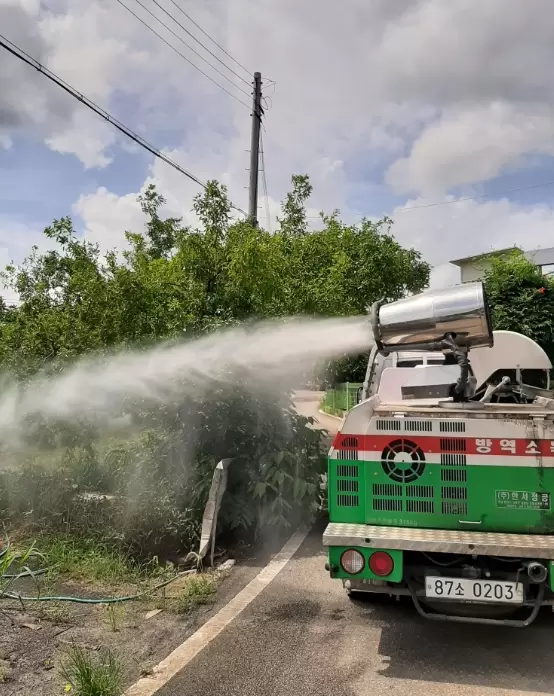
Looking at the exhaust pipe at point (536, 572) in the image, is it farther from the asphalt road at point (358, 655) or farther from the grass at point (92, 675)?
the grass at point (92, 675)

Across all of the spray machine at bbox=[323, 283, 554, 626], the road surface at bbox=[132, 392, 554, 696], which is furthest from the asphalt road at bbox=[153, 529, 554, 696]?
the spray machine at bbox=[323, 283, 554, 626]

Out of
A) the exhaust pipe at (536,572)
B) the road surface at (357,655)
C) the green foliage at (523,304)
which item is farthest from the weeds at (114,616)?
the green foliage at (523,304)

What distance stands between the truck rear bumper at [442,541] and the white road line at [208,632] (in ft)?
3.76

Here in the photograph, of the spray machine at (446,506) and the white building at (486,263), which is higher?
the white building at (486,263)

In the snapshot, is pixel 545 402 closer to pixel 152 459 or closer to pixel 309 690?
pixel 309 690

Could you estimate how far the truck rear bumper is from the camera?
12.4 ft

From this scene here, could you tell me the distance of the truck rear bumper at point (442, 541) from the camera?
3.77 m

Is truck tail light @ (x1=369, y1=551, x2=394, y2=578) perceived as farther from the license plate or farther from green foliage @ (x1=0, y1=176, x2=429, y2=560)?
green foliage @ (x1=0, y1=176, x2=429, y2=560)

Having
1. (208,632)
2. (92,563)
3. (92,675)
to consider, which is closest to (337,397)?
(92,563)

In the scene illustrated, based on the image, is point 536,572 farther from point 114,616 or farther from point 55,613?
point 55,613

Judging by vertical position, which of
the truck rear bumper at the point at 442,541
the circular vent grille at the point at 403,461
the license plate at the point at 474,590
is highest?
the circular vent grille at the point at 403,461

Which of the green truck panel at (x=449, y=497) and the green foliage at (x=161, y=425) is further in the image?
the green foliage at (x=161, y=425)

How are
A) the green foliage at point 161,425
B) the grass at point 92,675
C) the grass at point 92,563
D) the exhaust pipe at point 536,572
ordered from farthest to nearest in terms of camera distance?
the green foliage at point 161,425 → the grass at point 92,563 → the exhaust pipe at point 536,572 → the grass at point 92,675

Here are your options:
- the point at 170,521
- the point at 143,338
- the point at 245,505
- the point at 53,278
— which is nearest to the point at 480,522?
the point at 245,505
